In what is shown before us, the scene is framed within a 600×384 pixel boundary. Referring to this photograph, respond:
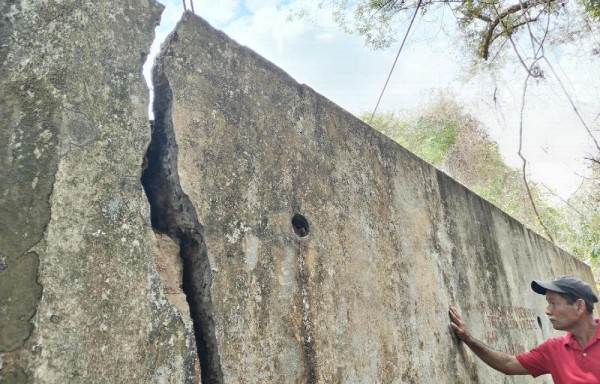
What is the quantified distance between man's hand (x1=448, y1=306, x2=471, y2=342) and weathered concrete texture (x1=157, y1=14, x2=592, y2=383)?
0.06 metres

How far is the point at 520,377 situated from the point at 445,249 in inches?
53.9

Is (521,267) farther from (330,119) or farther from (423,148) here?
(423,148)

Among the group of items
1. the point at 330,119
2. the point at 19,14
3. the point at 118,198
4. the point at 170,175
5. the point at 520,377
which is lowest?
the point at 520,377

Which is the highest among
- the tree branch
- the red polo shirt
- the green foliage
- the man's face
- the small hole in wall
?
the green foliage

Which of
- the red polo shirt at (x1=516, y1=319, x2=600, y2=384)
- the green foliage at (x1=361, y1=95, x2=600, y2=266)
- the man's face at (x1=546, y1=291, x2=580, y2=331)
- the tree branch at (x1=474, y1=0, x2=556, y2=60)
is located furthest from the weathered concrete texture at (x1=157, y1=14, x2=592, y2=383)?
the green foliage at (x1=361, y1=95, x2=600, y2=266)

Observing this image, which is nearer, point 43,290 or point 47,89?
point 43,290

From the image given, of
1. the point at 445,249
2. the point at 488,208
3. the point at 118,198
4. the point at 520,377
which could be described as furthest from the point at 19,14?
the point at 520,377

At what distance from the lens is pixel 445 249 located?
10.0ft

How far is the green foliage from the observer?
13.6 meters

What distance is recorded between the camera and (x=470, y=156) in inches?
571

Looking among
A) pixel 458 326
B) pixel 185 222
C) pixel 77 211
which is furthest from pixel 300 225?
pixel 458 326

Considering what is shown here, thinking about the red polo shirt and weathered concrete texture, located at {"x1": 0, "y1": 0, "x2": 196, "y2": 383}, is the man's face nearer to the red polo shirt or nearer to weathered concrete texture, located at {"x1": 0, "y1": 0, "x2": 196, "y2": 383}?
the red polo shirt

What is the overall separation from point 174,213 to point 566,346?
220cm

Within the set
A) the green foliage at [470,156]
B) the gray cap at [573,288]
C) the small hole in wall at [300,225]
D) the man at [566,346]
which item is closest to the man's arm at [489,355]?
the man at [566,346]
